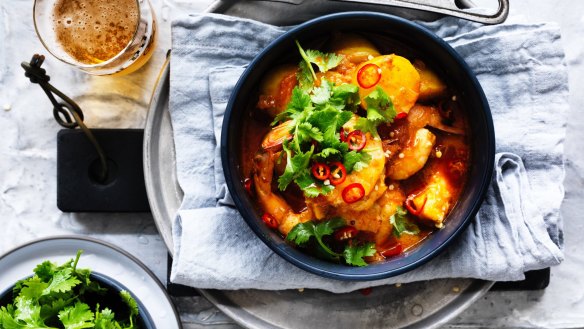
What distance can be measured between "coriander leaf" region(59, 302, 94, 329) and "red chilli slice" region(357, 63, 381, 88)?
108 cm

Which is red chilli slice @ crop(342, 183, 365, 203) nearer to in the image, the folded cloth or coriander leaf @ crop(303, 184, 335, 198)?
coriander leaf @ crop(303, 184, 335, 198)

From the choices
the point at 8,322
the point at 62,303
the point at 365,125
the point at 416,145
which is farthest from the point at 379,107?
the point at 8,322

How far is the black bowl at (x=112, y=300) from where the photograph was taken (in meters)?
2.17

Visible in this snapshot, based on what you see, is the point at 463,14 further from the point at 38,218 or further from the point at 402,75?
the point at 38,218

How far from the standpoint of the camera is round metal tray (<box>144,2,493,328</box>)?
220cm

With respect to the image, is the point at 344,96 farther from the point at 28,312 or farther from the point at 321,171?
the point at 28,312

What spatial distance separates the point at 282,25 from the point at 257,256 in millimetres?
739

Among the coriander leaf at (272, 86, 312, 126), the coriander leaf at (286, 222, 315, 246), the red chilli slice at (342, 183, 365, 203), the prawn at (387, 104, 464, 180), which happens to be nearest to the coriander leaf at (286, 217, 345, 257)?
the coriander leaf at (286, 222, 315, 246)

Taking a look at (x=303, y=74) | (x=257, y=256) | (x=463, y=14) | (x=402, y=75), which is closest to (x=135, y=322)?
(x=257, y=256)

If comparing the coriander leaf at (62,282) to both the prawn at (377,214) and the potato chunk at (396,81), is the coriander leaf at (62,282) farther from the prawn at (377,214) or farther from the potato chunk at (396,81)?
the potato chunk at (396,81)

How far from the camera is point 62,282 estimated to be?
209cm

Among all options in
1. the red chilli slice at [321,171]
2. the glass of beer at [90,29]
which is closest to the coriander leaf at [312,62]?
the red chilli slice at [321,171]

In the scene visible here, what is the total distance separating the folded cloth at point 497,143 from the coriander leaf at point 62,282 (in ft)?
1.03

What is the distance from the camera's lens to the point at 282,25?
218 cm
